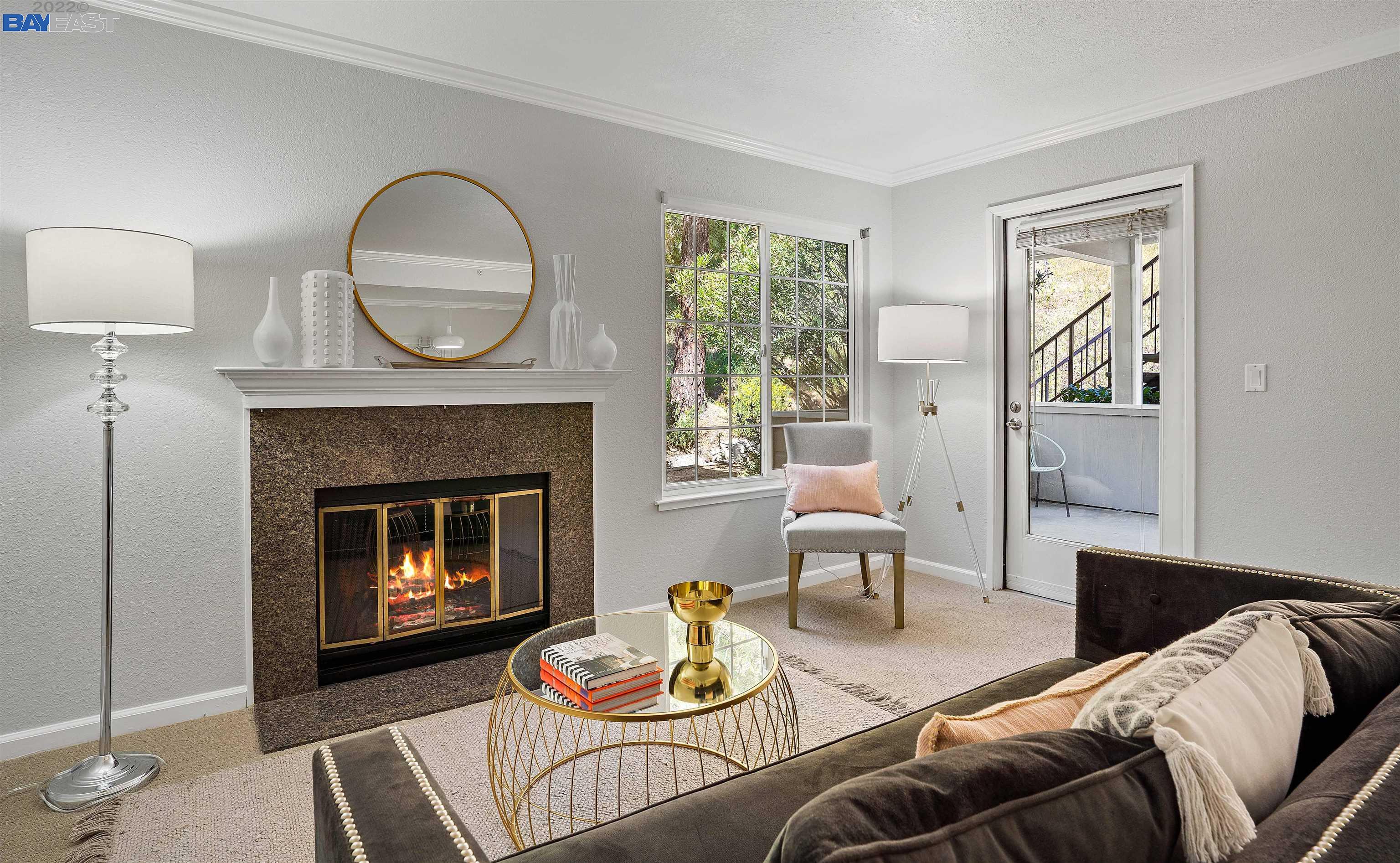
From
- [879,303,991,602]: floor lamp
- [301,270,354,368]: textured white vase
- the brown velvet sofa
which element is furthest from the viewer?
[879,303,991,602]: floor lamp

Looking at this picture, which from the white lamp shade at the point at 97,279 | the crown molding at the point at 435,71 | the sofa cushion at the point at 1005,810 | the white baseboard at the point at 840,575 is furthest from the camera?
the white baseboard at the point at 840,575

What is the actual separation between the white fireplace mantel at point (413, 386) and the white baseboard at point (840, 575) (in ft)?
4.79

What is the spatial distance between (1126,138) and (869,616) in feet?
8.81

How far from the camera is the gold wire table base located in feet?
6.31

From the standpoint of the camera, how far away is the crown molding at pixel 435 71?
101 inches

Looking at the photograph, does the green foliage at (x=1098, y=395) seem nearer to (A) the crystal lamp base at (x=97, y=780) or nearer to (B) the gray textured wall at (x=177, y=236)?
(B) the gray textured wall at (x=177, y=236)

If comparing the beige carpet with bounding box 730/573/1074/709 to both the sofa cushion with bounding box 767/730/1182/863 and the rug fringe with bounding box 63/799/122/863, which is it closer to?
the sofa cushion with bounding box 767/730/1182/863

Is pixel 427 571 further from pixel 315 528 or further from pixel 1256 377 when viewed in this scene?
pixel 1256 377

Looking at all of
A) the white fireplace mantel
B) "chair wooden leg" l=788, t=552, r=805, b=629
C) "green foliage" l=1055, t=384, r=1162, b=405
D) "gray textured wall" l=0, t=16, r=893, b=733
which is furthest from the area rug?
"green foliage" l=1055, t=384, r=1162, b=405

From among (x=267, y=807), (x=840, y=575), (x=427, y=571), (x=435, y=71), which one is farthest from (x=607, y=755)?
(x=435, y=71)

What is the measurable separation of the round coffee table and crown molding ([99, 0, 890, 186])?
232cm

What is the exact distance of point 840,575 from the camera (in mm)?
4520

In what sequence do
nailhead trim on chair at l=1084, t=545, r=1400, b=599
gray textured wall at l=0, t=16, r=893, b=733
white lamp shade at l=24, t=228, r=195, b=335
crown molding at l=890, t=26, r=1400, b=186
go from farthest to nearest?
crown molding at l=890, t=26, r=1400, b=186 → gray textured wall at l=0, t=16, r=893, b=733 → white lamp shade at l=24, t=228, r=195, b=335 → nailhead trim on chair at l=1084, t=545, r=1400, b=599

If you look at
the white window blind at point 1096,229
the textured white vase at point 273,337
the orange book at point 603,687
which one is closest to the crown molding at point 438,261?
the textured white vase at point 273,337
